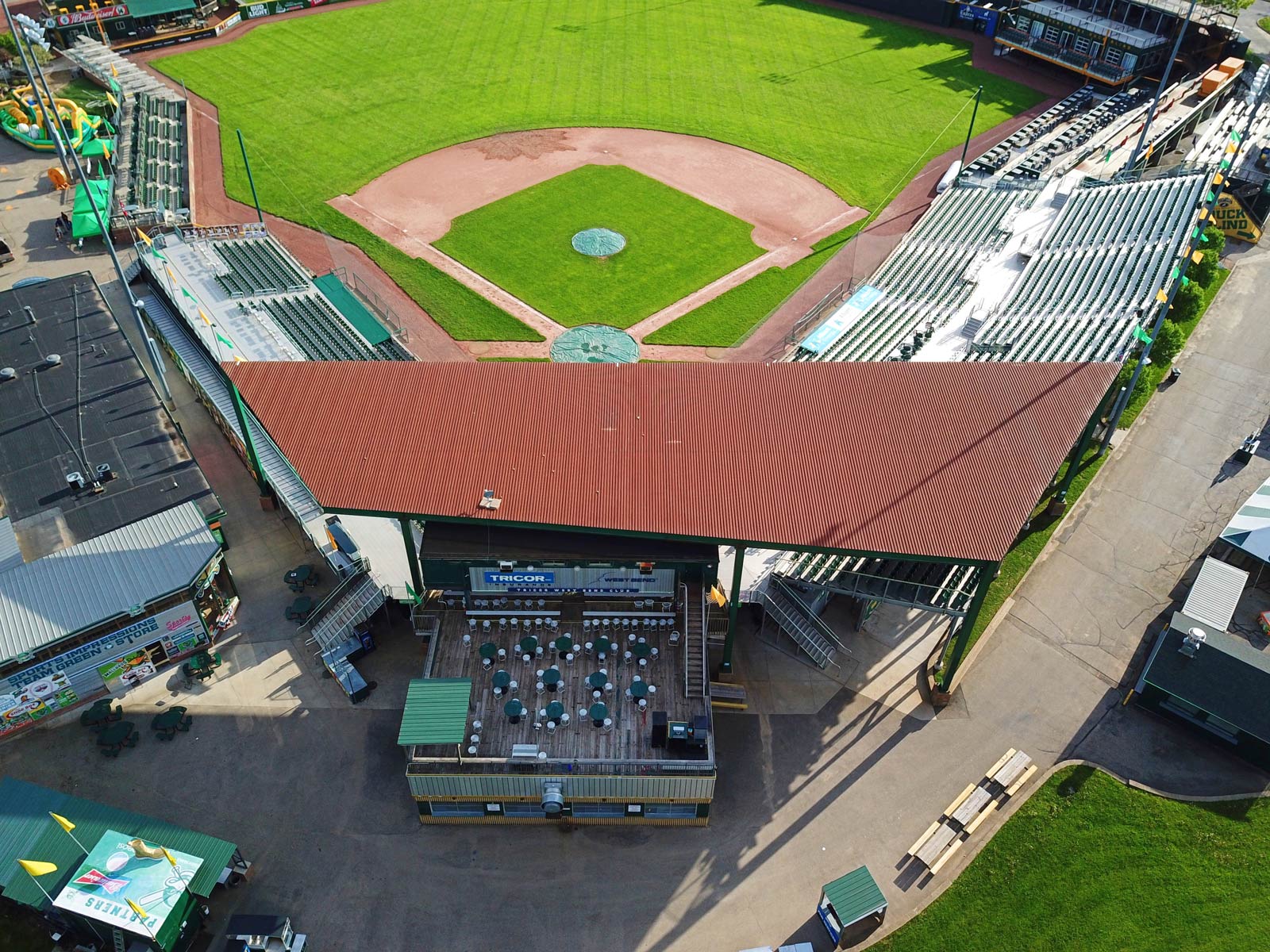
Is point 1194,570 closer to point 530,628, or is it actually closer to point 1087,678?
point 1087,678

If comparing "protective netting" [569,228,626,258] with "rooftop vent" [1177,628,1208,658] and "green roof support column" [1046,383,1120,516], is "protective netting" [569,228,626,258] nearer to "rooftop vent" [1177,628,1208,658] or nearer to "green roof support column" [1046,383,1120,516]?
"green roof support column" [1046,383,1120,516]

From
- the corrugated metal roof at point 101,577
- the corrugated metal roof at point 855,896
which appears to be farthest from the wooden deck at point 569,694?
the corrugated metal roof at point 101,577

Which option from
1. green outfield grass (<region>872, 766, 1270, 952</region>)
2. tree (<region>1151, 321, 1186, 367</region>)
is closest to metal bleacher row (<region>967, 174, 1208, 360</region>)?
tree (<region>1151, 321, 1186, 367</region>)

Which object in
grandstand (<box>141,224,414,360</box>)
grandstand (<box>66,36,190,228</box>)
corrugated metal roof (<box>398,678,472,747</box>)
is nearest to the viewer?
corrugated metal roof (<box>398,678,472,747</box>)

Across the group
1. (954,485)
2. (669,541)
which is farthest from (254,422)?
(954,485)

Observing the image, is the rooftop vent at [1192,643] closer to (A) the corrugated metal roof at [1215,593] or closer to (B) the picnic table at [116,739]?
(A) the corrugated metal roof at [1215,593]

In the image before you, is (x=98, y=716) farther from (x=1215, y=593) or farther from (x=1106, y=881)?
(x=1215, y=593)
